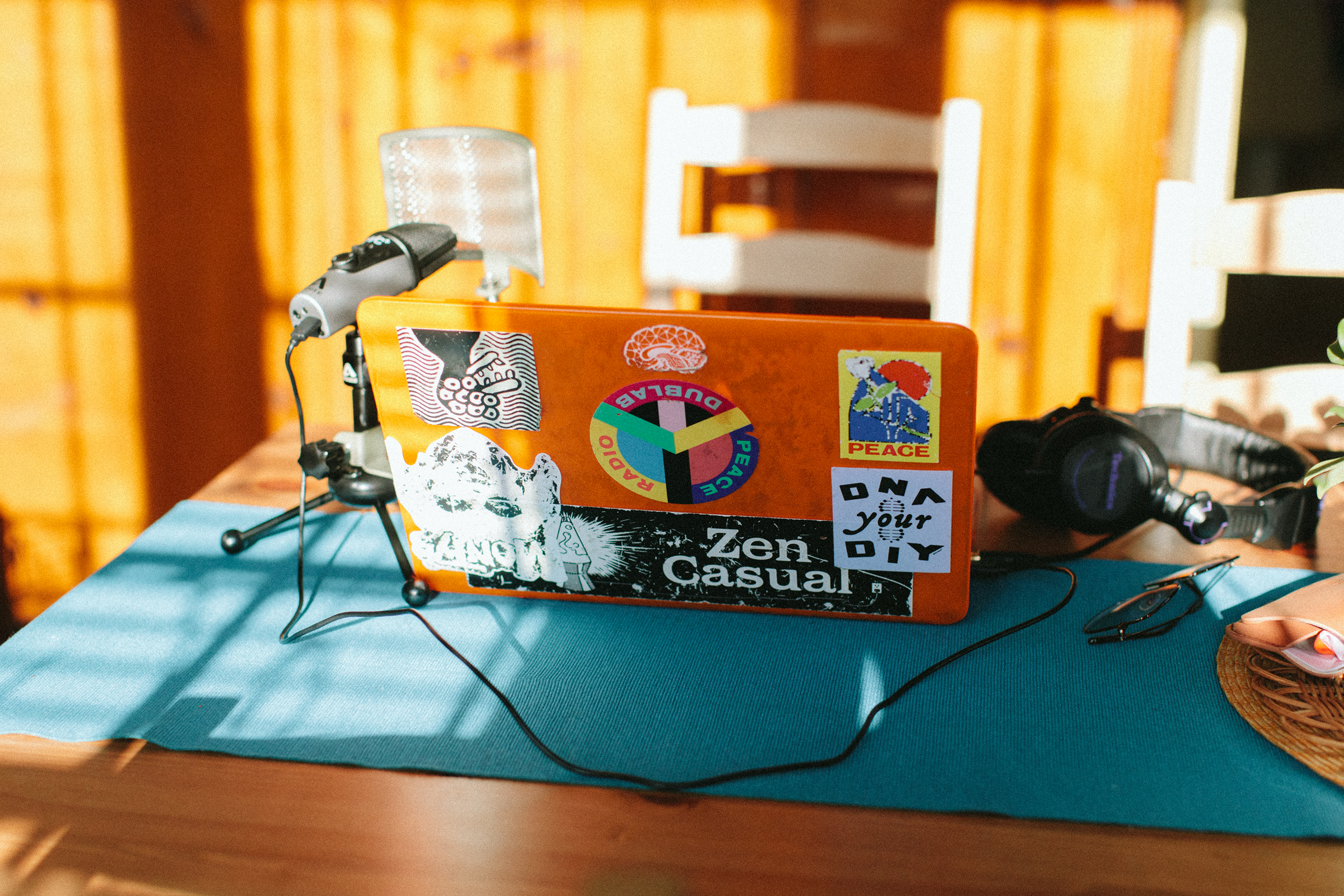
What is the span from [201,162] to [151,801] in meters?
1.49

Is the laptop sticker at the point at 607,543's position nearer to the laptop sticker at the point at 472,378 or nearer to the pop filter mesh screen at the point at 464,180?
the laptop sticker at the point at 472,378

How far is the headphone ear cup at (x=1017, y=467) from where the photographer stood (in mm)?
938

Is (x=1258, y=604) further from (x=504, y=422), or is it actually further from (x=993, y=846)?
(x=504, y=422)

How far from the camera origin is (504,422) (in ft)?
2.52

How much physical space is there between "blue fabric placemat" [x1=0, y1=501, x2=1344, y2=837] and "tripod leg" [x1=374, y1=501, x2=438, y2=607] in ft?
0.04

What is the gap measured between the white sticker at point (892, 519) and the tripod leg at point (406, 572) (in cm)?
36

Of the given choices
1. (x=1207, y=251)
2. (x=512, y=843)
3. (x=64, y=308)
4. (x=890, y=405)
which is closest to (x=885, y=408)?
(x=890, y=405)

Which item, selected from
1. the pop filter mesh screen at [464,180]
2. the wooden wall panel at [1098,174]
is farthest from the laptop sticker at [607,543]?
the wooden wall panel at [1098,174]

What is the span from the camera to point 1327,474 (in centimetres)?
68

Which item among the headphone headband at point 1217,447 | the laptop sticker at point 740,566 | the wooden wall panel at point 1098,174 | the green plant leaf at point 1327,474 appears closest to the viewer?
the green plant leaf at point 1327,474

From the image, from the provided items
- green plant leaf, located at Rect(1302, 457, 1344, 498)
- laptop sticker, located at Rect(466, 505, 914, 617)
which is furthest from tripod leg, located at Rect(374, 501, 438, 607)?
green plant leaf, located at Rect(1302, 457, 1344, 498)

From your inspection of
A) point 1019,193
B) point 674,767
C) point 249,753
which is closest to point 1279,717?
point 674,767

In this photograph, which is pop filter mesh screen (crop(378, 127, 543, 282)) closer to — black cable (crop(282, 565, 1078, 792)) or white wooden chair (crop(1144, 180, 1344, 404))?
black cable (crop(282, 565, 1078, 792))

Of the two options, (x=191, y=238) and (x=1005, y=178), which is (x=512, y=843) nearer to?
(x=1005, y=178)
